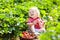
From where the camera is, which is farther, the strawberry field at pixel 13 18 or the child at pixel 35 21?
the child at pixel 35 21

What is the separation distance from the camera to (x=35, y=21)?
6.18 m

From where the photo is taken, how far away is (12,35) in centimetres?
592

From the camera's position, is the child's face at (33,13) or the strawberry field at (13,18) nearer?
the strawberry field at (13,18)

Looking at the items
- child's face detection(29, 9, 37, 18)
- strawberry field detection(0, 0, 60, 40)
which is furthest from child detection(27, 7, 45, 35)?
strawberry field detection(0, 0, 60, 40)

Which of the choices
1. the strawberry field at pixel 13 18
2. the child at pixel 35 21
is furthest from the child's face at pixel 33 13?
the strawberry field at pixel 13 18

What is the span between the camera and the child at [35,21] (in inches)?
240

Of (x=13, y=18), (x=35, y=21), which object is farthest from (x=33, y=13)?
(x=13, y=18)

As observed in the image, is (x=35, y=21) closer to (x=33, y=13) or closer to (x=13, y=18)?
(x=33, y=13)

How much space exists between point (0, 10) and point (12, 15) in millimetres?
350

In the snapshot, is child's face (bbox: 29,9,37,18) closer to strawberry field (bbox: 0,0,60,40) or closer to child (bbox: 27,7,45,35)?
child (bbox: 27,7,45,35)

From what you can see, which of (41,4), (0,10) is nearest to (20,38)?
(0,10)

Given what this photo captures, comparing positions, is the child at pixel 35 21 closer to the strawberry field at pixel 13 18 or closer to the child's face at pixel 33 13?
the child's face at pixel 33 13

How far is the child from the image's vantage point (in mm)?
6094

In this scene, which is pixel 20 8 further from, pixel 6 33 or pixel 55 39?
pixel 55 39
